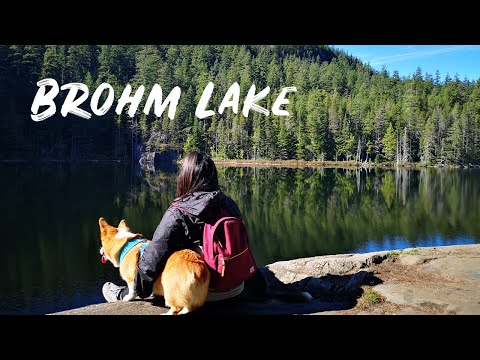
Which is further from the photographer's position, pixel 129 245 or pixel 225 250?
pixel 129 245

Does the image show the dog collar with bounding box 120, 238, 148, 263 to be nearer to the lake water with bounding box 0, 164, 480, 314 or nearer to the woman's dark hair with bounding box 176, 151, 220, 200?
the woman's dark hair with bounding box 176, 151, 220, 200


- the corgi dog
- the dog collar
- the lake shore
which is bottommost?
the lake shore

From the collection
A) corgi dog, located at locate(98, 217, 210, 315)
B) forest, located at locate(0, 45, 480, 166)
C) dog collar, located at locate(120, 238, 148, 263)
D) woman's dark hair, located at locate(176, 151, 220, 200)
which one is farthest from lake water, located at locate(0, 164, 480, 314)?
forest, located at locate(0, 45, 480, 166)

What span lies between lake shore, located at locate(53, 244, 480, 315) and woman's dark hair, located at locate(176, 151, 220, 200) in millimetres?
726

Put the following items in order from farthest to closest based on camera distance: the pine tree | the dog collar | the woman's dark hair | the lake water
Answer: the pine tree → the lake water → the dog collar → the woman's dark hair

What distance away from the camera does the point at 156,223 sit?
14.2 meters

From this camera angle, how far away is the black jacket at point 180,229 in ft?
8.55

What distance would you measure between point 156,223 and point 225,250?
11.9 meters

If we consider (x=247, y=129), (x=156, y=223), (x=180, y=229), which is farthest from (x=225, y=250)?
(x=247, y=129)

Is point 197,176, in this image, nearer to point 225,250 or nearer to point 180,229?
point 180,229

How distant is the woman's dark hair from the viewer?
2.69 metres

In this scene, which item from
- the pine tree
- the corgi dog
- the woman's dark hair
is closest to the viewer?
the corgi dog
